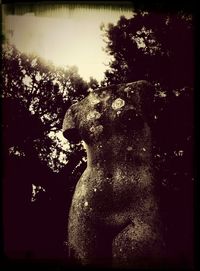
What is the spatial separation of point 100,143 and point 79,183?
1.82 ft

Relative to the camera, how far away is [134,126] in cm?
493

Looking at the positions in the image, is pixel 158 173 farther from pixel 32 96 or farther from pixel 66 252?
pixel 32 96

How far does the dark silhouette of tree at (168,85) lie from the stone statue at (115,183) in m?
0.14

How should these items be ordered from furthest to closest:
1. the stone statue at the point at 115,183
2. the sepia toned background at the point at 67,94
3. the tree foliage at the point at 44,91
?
the tree foliage at the point at 44,91 → the sepia toned background at the point at 67,94 → the stone statue at the point at 115,183

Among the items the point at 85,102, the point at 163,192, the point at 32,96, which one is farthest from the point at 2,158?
the point at 163,192

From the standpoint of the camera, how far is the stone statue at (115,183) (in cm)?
464

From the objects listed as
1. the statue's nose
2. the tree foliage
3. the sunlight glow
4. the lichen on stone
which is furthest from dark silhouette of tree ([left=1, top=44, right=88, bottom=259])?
the statue's nose

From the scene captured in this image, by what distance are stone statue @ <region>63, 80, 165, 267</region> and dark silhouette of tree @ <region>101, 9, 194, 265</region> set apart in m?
0.14

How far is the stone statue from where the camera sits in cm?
464

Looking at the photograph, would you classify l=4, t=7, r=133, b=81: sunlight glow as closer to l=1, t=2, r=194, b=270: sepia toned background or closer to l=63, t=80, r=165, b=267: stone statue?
l=1, t=2, r=194, b=270: sepia toned background

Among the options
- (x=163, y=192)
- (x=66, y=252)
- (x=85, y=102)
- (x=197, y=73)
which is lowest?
(x=66, y=252)

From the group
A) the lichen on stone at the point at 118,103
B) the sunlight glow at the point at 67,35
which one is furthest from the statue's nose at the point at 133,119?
the sunlight glow at the point at 67,35

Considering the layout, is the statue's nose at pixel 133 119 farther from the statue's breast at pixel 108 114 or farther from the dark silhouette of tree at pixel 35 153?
the dark silhouette of tree at pixel 35 153

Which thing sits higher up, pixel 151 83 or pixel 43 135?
pixel 151 83
